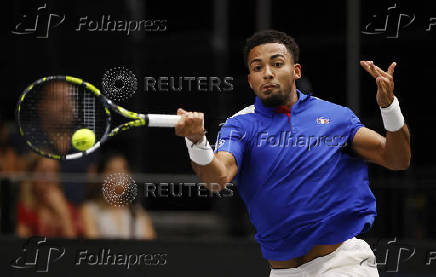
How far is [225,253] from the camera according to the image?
681 centimetres

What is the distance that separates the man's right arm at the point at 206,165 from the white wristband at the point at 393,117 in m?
0.77

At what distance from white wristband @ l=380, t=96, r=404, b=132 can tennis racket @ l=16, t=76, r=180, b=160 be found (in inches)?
53.6

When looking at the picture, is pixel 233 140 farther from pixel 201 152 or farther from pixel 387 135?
pixel 387 135

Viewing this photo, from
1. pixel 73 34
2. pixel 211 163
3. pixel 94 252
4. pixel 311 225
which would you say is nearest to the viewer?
pixel 211 163

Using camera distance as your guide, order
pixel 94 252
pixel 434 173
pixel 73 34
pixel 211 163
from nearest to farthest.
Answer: pixel 211 163
pixel 94 252
pixel 434 173
pixel 73 34

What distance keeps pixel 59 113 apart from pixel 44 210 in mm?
2211

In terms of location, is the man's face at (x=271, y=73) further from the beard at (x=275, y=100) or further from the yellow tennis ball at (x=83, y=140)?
the yellow tennis ball at (x=83, y=140)

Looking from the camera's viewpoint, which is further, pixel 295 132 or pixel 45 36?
pixel 45 36

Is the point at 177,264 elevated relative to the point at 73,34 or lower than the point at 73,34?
lower

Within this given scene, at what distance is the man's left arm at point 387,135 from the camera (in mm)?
3744

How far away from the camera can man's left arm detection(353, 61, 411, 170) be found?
3.74m

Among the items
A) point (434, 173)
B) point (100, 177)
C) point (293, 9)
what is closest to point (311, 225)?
point (100, 177)

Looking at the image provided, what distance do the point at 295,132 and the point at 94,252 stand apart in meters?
3.16

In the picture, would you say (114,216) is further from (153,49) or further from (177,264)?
(153,49)
